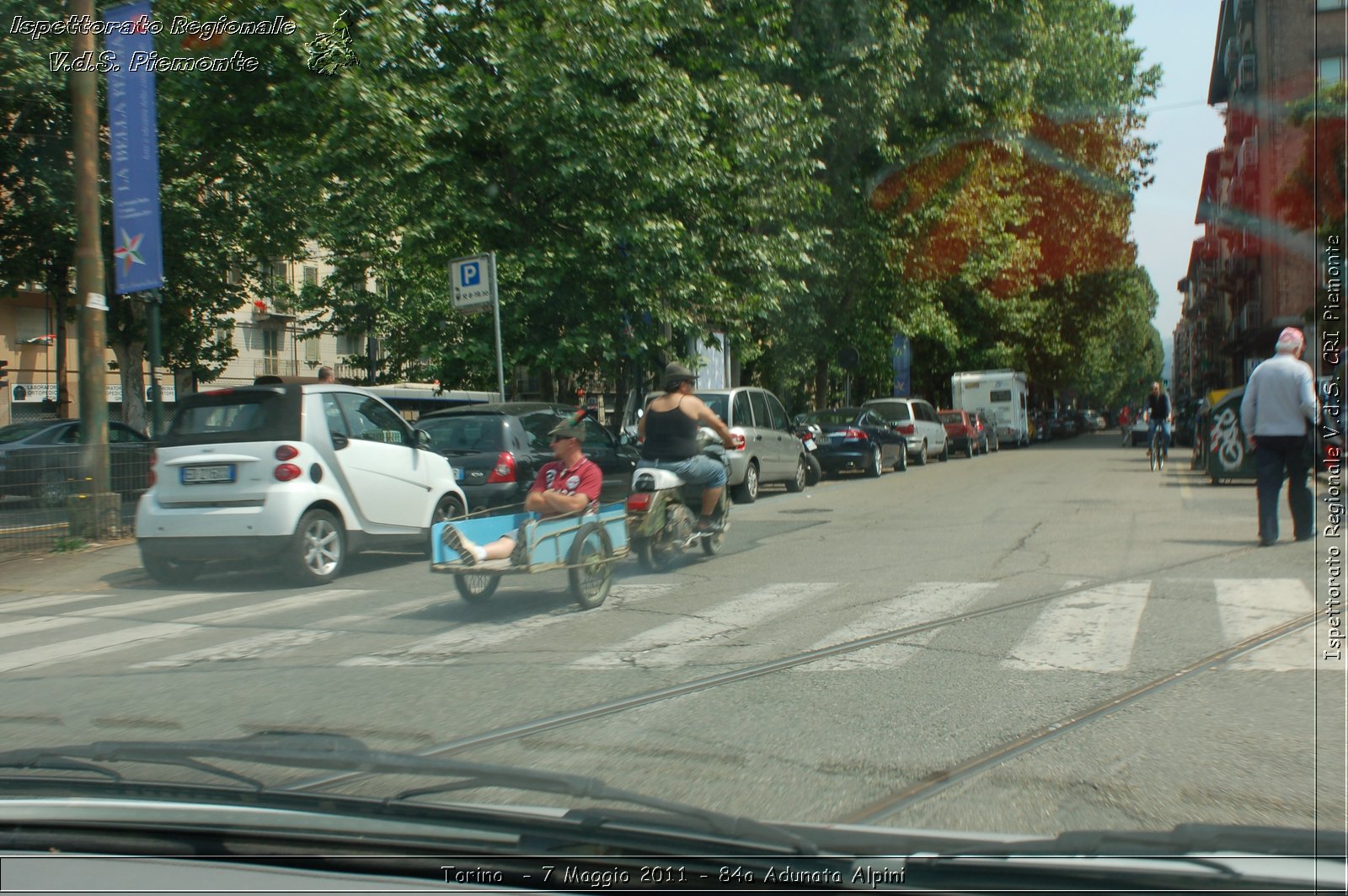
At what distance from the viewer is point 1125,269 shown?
42281 millimetres

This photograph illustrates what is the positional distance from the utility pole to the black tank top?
698cm

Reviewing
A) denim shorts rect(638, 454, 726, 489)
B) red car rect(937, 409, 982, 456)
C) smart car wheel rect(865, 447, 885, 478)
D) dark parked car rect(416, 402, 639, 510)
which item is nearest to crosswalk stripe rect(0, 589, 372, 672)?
denim shorts rect(638, 454, 726, 489)

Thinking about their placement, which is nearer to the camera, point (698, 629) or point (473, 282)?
point (698, 629)

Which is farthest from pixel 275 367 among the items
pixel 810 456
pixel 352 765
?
pixel 352 765

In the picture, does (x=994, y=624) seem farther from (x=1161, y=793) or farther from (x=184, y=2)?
(x=184, y=2)

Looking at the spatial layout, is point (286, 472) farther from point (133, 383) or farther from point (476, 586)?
point (133, 383)

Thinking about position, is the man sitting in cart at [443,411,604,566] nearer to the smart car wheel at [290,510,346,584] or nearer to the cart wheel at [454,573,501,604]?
the cart wheel at [454,573,501,604]

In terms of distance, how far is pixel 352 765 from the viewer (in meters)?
3.42

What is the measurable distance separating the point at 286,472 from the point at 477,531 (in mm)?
2716

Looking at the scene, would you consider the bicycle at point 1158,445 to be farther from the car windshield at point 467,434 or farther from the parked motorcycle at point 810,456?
the car windshield at point 467,434

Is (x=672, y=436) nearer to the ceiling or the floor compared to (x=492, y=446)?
nearer to the ceiling

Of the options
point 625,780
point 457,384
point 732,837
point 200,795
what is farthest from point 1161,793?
point 457,384

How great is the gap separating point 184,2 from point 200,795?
57.7 ft

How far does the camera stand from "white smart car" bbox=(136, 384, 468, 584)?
A: 9.86 metres
